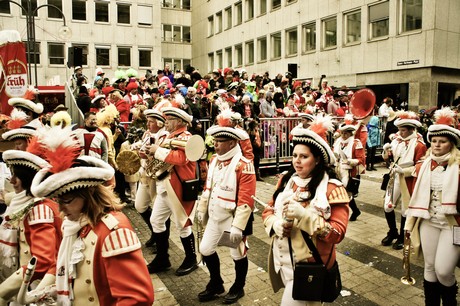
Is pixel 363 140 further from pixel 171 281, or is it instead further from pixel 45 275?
pixel 45 275

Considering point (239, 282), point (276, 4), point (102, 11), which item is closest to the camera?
point (239, 282)

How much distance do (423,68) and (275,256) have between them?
67.2ft

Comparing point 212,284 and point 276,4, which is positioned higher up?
point 276,4

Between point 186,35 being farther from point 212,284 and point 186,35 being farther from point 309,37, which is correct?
point 212,284

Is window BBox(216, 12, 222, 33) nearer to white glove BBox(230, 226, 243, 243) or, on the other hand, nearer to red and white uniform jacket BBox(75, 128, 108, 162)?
red and white uniform jacket BBox(75, 128, 108, 162)

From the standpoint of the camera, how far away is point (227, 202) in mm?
4754

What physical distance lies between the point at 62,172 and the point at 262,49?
32.7 m

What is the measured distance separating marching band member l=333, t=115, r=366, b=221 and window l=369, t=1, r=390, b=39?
1721 centimetres

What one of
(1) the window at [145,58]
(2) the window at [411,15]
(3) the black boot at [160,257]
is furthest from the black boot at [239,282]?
(1) the window at [145,58]

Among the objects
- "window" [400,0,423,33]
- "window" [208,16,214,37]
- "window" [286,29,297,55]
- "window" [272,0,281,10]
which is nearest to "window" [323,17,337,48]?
"window" [286,29,297,55]

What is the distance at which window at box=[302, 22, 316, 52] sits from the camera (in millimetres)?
27719

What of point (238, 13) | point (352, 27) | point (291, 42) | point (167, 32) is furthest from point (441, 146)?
point (167, 32)

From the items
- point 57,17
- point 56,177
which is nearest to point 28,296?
point 56,177

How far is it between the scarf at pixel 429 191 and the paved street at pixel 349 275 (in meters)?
1.31
